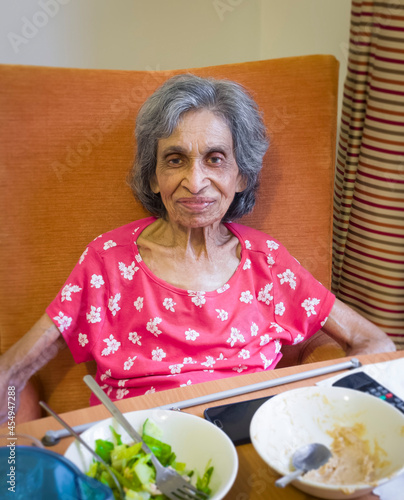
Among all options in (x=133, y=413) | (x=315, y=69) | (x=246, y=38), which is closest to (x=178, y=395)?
(x=133, y=413)

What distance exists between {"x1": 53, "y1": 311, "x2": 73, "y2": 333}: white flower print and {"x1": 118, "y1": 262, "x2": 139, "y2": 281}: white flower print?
0.55 ft

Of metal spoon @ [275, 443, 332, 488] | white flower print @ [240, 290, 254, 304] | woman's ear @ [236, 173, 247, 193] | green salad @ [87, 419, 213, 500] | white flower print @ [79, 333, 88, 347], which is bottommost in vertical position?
white flower print @ [79, 333, 88, 347]

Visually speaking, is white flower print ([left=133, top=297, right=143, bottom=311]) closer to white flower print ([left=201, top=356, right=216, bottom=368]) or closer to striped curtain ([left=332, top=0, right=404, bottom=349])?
white flower print ([left=201, top=356, right=216, bottom=368])

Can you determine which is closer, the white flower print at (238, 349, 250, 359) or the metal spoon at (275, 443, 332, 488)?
the metal spoon at (275, 443, 332, 488)

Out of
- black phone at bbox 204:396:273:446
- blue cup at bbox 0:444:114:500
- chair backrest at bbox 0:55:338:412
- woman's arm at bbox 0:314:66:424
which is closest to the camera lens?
blue cup at bbox 0:444:114:500

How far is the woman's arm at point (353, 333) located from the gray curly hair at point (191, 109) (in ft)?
1.27

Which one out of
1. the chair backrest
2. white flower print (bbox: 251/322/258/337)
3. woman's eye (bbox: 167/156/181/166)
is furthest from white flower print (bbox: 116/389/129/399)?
woman's eye (bbox: 167/156/181/166)

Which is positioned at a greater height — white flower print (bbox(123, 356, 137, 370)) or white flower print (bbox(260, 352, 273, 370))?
white flower print (bbox(123, 356, 137, 370))

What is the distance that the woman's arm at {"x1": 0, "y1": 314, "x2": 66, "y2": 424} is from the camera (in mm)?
1154

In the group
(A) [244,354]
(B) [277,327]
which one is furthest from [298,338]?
(A) [244,354]

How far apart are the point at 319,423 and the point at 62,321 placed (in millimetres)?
654

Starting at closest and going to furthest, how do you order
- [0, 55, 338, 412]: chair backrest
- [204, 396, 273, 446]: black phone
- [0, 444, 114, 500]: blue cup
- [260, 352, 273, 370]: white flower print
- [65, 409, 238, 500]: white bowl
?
[0, 444, 114, 500]: blue cup, [65, 409, 238, 500]: white bowl, [204, 396, 273, 446]: black phone, [260, 352, 273, 370]: white flower print, [0, 55, 338, 412]: chair backrest

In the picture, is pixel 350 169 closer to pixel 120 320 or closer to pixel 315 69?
pixel 315 69

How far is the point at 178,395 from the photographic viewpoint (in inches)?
35.0
